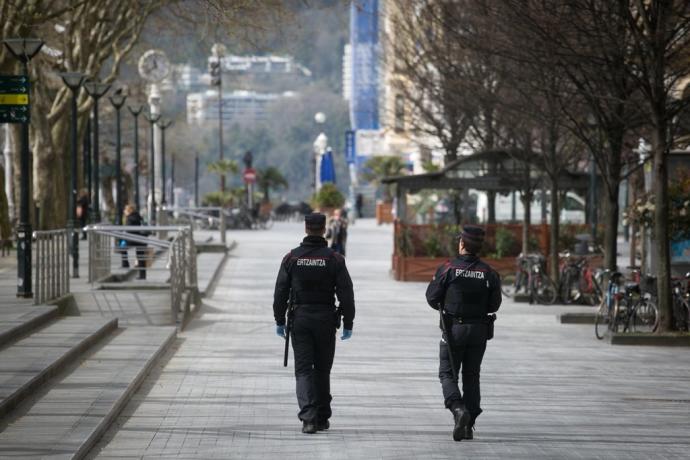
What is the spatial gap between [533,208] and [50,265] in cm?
1936

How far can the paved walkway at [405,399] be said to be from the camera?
11695 millimetres

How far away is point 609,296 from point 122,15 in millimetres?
20728

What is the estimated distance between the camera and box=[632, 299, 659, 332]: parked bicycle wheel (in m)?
20.9

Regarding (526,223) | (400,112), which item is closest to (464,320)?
(526,223)

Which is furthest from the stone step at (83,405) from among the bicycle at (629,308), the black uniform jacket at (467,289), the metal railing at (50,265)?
the bicycle at (629,308)

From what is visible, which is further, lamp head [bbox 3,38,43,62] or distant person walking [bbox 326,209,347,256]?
distant person walking [bbox 326,209,347,256]

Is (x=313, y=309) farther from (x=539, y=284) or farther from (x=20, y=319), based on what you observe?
(x=539, y=284)

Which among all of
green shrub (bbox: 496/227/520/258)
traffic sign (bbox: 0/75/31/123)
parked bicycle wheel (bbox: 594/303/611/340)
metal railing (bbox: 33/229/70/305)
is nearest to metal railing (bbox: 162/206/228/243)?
green shrub (bbox: 496/227/520/258)

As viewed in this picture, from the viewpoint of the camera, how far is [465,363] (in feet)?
39.2

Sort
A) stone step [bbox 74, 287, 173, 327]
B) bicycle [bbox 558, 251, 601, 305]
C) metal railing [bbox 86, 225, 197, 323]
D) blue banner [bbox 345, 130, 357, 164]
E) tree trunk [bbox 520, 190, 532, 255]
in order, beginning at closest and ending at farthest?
stone step [bbox 74, 287, 173, 327]
metal railing [bbox 86, 225, 197, 323]
bicycle [bbox 558, 251, 601, 305]
tree trunk [bbox 520, 190, 532, 255]
blue banner [bbox 345, 130, 357, 164]

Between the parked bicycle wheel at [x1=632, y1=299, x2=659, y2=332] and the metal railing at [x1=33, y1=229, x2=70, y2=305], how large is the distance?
24.9 feet

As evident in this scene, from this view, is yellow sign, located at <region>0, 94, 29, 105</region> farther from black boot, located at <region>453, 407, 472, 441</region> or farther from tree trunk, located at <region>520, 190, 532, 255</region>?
tree trunk, located at <region>520, 190, 532, 255</region>

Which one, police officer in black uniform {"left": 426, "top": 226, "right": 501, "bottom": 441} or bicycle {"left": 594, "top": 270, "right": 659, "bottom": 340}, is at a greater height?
police officer in black uniform {"left": 426, "top": 226, "right": 501, "bottom": 441}

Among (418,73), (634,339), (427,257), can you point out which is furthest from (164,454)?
(418,73)
